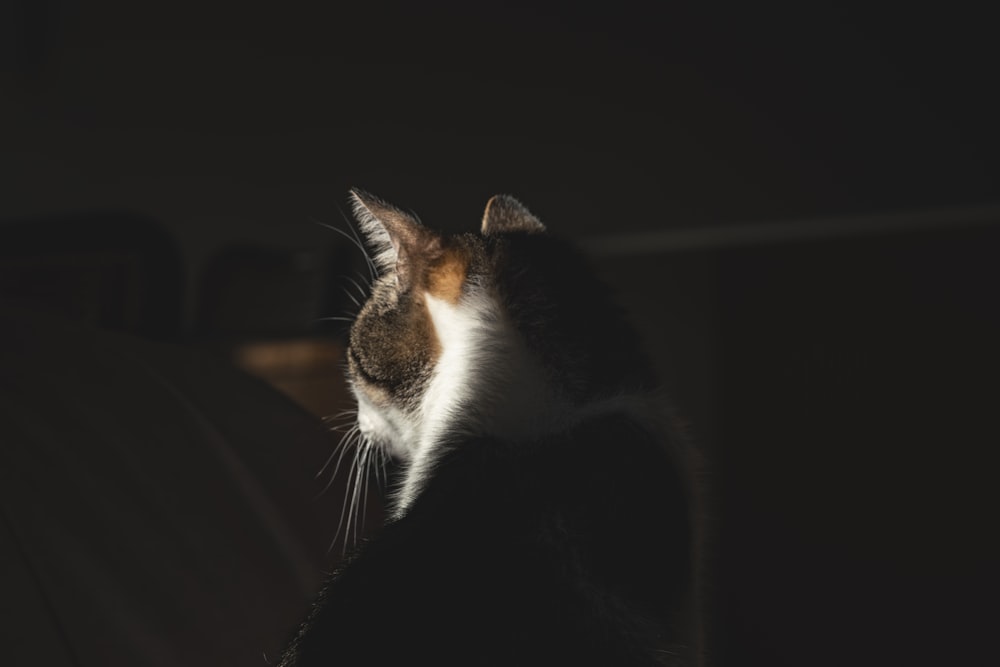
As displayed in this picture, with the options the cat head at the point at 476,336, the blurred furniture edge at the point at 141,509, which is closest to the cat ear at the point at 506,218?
the cat head at the point at 476,336

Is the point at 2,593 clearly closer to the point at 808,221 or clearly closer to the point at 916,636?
the point at 916,636

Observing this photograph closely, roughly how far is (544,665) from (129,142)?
2.87m

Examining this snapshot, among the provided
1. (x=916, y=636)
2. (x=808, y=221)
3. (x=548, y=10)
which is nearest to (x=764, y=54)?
(x=808, y=221)

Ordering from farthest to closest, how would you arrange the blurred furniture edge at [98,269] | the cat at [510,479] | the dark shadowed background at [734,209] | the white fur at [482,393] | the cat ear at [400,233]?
the dark shadowed background at [734,209]
the blurred furniture edge at [98,269]
the cat ear at [400,233]
the white fur at [482,393]
the cat at [510,479]

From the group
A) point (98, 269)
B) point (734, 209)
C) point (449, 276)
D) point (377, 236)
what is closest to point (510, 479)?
point (449, 276)

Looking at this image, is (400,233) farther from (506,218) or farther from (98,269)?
(98,269)

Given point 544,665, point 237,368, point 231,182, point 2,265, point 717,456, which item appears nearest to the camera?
point 544,665

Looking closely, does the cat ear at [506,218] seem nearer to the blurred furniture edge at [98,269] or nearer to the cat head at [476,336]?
the cat head at [476,336]

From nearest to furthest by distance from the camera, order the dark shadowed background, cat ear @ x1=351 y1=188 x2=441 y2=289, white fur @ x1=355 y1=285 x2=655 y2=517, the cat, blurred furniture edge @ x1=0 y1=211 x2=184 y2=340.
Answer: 1. the cat
2. white fur @ x1=355 y1=285 x2=655 y2=517
3. cat ear @ x1=351 y1=188 x2=441 y2=289
4. blurred furniture edge @ x1=0 y1=211 x2=184 y2=340
5. the dark shadowed background

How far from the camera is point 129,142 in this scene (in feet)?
9.10

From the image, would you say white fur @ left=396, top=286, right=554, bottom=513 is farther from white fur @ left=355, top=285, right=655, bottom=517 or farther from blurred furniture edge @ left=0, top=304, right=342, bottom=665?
blurred furniture edge @ left=0, top=304, right=342, bottom=665

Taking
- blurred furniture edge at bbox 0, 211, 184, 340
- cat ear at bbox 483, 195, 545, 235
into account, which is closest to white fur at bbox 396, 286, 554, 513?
cat ear at bbox 483, 195, 545, 235

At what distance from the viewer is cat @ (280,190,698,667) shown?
389mm

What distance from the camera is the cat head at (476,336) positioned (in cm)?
51
